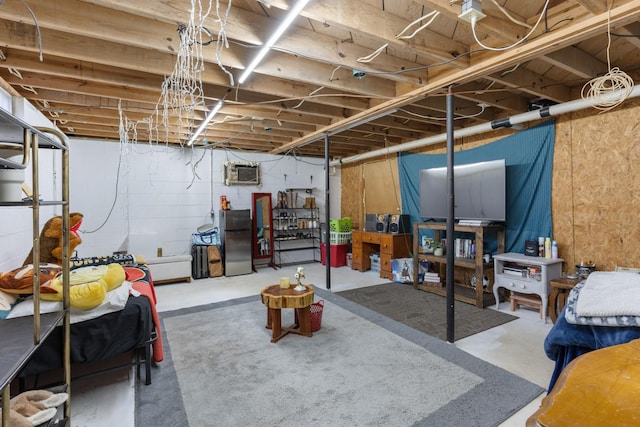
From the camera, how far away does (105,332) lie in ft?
6.86

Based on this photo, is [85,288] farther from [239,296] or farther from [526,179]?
[526,179]

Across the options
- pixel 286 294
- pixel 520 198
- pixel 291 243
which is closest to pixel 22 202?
pixel 286 294

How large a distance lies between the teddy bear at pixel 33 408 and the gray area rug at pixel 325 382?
0.55 meters

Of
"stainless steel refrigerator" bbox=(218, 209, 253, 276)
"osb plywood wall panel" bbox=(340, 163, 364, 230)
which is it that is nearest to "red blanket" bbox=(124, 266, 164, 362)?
"stainless steel refrigerator" bbox=(218, 209, 253, 276)

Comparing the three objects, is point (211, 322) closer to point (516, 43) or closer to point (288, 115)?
point (288, 115)

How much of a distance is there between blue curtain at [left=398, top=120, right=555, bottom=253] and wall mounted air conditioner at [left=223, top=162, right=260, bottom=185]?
4358mm

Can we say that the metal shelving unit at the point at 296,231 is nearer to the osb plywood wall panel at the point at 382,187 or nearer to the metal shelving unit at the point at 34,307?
the osb plywood wall panel at the point at 382,187

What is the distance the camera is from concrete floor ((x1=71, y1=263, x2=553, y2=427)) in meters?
1.98

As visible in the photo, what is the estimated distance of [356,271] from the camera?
6.10m

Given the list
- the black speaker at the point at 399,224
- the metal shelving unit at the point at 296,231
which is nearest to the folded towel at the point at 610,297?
the black speaker at the point at 399,224

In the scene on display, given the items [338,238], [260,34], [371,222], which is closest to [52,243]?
[260,34]

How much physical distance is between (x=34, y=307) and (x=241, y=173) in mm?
5475

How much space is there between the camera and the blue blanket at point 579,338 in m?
1.38

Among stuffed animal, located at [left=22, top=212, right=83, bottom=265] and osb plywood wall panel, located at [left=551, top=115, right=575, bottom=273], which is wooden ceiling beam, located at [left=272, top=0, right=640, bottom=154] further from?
stuffed animal, located at [left=22, top=212, right=83, bottom=265]
